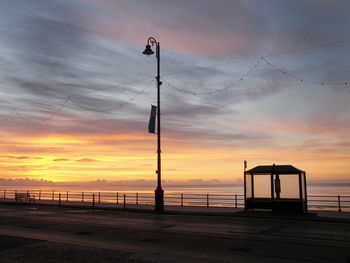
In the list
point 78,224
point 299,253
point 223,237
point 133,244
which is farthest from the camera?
point 78,224

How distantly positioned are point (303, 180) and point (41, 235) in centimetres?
1598

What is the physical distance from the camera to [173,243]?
38.2ft

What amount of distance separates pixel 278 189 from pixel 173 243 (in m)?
12.2

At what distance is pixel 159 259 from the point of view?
360 inches

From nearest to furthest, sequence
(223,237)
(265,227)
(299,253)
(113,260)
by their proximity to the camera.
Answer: (113,260) < (299,253) < (223,237) < (265,227)

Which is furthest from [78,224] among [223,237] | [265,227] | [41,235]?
[265,227]

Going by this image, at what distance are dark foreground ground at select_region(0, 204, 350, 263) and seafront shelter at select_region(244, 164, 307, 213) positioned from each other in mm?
4931

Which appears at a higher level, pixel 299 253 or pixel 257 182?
pixel 257 182

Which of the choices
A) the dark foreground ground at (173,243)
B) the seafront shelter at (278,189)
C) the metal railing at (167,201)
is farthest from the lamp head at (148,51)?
the dark foreground ground at (173,243)

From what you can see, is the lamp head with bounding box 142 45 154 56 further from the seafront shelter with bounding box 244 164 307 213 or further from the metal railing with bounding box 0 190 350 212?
the seafront shelter with bounding box 244 164 307 213

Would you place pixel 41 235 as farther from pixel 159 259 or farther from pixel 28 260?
pixel 159 259

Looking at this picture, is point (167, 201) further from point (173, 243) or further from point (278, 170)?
point (173, 243)

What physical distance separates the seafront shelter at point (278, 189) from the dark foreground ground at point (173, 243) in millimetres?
4931

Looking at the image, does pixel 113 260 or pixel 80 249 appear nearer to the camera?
pixel 113 260
